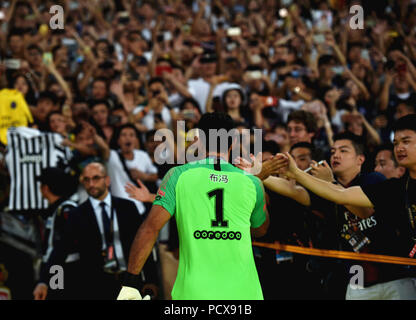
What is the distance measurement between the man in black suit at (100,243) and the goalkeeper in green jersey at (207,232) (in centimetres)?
251

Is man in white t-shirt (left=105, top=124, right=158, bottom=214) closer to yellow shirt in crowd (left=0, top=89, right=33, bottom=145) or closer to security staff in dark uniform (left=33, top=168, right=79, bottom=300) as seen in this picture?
security staff in dark uniform (left=33, top=168, right=79, bottom=300)

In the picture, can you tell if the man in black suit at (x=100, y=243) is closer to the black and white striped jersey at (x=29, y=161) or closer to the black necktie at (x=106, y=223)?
the black necktie at (x=106, y=223)

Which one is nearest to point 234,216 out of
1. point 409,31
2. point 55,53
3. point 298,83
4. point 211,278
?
point 211,278

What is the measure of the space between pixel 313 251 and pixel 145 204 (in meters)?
2.83

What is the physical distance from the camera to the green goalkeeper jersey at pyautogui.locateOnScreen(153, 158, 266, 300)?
3.53 metres

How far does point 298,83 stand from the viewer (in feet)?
31.3

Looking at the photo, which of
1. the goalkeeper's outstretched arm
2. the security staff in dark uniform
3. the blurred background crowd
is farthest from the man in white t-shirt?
the goalkeeper's outstretched arm

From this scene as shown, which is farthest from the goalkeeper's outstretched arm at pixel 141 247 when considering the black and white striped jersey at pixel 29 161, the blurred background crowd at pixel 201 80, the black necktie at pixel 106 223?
the black and white striped jersey at pixel 29 161

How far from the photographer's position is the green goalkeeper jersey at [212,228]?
3.53 meters

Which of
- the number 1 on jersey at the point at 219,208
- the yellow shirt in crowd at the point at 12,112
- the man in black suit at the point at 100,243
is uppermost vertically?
the yellow shirt in crowd at the point at 12,112

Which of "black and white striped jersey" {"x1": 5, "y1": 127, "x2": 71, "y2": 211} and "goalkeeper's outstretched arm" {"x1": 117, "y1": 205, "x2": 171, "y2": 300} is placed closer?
"goalkeeper's outstretched arm" {"x1": 117, "y1": 205, "x2": 171, "y2": 300}

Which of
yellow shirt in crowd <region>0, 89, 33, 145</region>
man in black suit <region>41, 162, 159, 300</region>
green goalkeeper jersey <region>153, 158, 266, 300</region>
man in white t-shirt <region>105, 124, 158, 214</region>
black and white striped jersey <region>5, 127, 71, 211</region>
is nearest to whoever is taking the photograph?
green goalkeeper jersey <region>153, 158, 266, 300</region>

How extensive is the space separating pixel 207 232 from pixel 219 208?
186 mm

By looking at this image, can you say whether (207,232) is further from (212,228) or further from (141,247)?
(141,247)
